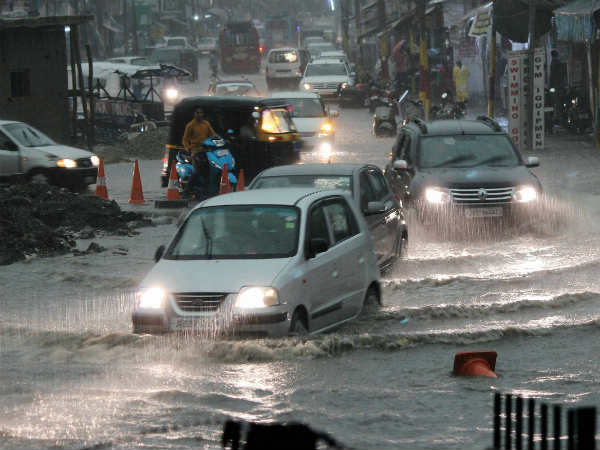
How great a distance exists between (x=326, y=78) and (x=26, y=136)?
2736 centimetres

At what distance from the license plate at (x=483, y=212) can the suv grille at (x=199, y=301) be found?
7.59m

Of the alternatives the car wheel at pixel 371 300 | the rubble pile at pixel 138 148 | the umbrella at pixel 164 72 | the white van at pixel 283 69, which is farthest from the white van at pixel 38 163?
the white van at pixel 283 69

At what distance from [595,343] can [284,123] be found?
46.9ft

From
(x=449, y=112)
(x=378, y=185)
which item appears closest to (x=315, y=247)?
(x=378, y=185)

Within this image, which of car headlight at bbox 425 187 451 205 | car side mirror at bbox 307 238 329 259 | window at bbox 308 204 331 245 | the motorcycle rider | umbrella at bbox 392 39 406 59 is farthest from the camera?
umbrella at bbox 392 39 406 59

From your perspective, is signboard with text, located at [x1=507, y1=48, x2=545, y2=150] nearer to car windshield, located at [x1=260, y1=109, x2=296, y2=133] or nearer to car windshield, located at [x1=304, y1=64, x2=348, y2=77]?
car windshield, located at [x1=260, y1=109, x2=296, y2=133]

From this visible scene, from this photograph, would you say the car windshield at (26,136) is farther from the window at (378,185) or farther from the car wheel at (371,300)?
the car wheel at (371,300)

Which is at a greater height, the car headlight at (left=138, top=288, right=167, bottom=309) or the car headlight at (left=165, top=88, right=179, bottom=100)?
the car headlight at (left=165, top=88, right=179, bottom=100)

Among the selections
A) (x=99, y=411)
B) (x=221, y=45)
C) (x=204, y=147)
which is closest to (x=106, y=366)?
(x=99, y=411)

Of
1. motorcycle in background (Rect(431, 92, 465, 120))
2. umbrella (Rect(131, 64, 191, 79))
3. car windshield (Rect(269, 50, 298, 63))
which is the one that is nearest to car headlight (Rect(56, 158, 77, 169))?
motorcycle in background (Rect(431, 92, 465, 120))

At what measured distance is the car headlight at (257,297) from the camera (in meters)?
8.87

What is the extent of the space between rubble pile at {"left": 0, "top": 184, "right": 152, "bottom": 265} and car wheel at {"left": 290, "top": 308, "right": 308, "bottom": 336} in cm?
675

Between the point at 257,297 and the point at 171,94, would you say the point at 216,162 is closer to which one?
the point at 257,297

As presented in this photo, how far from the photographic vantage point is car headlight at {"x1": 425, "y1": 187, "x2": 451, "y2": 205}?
15953 millimetres
